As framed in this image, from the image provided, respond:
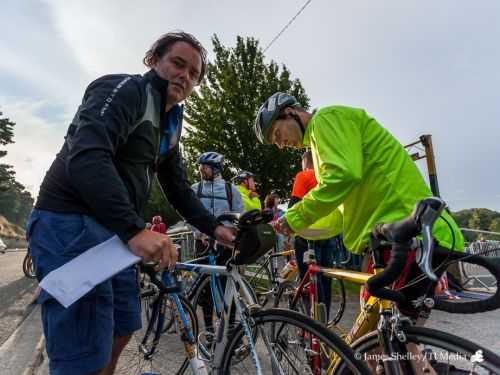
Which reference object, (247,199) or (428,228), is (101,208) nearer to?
(428,228)

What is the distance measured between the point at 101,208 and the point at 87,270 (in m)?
0.22

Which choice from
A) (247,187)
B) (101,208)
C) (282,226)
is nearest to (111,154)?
(101,208)

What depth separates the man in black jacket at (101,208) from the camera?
4.11 ft

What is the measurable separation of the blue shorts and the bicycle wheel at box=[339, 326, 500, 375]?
3.33 ft

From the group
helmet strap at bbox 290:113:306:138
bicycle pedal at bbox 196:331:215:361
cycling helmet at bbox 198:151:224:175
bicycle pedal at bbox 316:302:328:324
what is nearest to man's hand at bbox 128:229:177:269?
helmet strap at bbox 290:113:306:138

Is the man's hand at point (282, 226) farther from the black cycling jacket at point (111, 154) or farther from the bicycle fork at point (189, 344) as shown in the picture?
the bicycle fork at point (189, 344)

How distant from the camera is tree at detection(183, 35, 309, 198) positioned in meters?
17.6

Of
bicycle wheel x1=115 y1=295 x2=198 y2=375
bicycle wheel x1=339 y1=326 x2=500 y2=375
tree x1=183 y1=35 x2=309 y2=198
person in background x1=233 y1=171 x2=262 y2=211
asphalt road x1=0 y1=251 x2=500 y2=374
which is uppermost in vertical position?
tree x1=183 y1=35 x2=309 y2=198

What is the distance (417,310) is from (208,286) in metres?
2.57

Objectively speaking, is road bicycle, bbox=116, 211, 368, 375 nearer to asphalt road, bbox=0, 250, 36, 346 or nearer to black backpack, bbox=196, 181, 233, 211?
black backpack, bbox=196, 181, 233, 211

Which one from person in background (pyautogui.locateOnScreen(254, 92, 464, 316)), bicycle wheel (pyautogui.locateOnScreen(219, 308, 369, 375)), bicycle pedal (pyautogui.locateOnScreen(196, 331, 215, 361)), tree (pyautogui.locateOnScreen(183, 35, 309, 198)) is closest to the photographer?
bicycle wheel (pyautogui.locateOnScreen(219, 308, 369, 375))

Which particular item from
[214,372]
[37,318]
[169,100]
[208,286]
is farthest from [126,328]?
[37,318]

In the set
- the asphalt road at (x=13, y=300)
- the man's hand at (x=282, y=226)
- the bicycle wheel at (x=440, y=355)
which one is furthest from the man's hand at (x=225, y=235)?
the asphalt road at (x=13, y=300)

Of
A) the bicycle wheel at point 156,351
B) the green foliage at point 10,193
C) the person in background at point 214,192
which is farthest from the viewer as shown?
the green foliage at point 10,193
